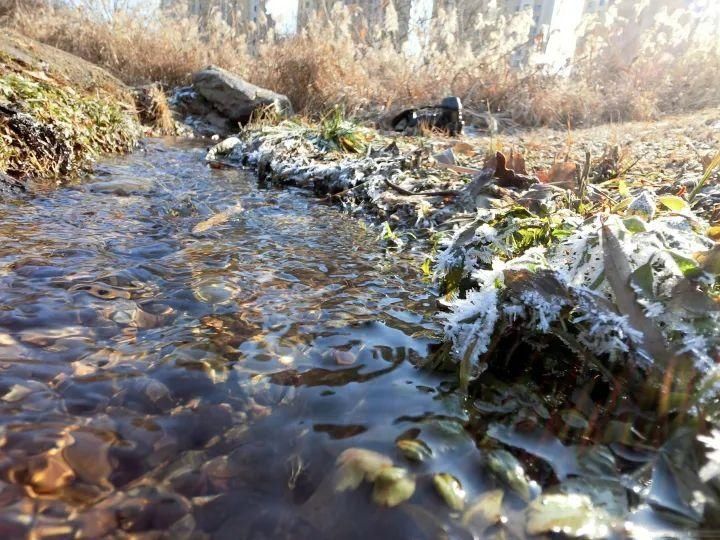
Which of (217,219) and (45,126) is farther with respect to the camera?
(45,126)

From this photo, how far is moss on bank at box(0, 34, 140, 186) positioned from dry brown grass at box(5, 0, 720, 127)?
11.8ft

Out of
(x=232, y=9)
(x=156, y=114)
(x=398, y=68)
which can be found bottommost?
(x=156, y=114)

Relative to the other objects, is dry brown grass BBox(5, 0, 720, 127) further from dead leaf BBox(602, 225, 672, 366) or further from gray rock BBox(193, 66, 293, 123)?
dead leaf BBox(602, 225, 672, 366)

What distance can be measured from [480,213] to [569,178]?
36.0 inches

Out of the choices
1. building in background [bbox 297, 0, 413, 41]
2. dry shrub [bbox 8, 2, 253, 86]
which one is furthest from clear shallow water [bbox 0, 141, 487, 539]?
building in background [bbox 297, 0, 413, 41]

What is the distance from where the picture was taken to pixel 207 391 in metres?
1.01

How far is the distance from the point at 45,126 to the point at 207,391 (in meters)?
3.19

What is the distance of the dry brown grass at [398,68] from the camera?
25.5 feet

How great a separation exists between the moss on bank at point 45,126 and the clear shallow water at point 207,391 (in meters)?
1.44

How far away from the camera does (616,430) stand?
88 centimetres

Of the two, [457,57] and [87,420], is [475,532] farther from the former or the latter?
[457,57]

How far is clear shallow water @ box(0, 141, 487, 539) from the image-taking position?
2.41ft

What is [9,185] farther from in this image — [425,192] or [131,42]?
[131,42]

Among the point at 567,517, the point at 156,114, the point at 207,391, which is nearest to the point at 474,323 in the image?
the point at 567,517
